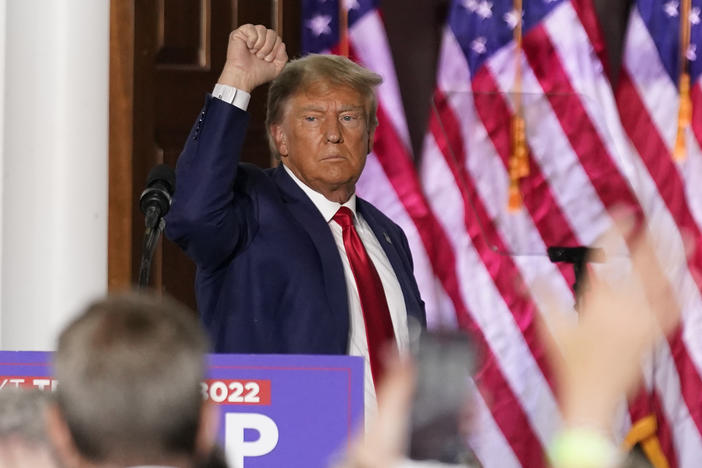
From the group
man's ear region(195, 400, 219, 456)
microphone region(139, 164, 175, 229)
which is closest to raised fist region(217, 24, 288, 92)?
microphone region(139, 164, 175, 229)

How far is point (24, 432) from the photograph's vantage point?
1246mm

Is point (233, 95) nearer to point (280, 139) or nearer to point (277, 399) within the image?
point (280, 139)

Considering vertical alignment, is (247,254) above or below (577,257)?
above

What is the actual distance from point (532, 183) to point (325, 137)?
1.69m

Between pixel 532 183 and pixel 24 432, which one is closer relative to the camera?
pixel 24 432

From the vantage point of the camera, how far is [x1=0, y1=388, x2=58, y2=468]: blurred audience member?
118 cm

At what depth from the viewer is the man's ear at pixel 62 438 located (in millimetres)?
1012

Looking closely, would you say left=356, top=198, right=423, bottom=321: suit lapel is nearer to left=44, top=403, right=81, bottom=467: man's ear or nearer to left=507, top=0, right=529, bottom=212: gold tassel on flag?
left=507, top=0, right=529, bottom=212: gold tassel on flag

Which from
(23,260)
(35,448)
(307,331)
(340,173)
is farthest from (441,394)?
(23,260)

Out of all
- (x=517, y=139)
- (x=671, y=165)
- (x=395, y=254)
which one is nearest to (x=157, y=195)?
(x=395, y=254)

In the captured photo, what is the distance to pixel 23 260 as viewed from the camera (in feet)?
11.7

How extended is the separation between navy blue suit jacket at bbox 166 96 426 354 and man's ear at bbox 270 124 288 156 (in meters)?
0.17

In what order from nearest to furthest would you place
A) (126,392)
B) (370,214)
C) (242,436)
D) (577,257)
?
(126,392), (242,436), (370,214), (577,257)

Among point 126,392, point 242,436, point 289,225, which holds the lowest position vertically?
A: point 242,436
